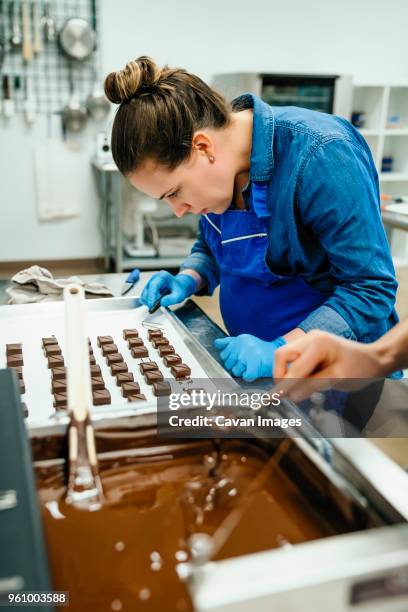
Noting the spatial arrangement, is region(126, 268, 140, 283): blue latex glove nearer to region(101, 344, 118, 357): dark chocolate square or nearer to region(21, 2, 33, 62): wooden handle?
region(101, 344, 118, 357): dark chocolate square

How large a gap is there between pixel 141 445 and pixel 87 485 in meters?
0.10

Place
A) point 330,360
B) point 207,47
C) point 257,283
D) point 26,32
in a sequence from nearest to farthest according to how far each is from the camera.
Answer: point 330,360 < point 257,283 < point 26,32 < point 207,47

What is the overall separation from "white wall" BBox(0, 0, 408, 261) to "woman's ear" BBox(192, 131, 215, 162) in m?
3.58

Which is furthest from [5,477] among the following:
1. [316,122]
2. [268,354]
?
[316,122]

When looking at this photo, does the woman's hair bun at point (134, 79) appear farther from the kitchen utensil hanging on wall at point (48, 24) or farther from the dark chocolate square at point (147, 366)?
the kitchen utensil hanging on wall at point (48, 24)

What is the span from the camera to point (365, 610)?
43 centimetres

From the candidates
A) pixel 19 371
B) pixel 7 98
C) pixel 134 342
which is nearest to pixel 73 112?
pixel 7 98

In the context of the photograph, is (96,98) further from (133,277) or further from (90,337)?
(90,337)

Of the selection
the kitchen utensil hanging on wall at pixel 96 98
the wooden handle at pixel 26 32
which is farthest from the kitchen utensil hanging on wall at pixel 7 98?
the kitchen utensil hanging on wall at pixel 96 98

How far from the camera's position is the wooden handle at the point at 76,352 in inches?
25.8

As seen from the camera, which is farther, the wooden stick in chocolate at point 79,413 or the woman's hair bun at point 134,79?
the woman's hair bun at point 134,79

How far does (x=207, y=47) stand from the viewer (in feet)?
15.4

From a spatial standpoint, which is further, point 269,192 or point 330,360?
point 269,192

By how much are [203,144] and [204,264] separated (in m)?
0.56
